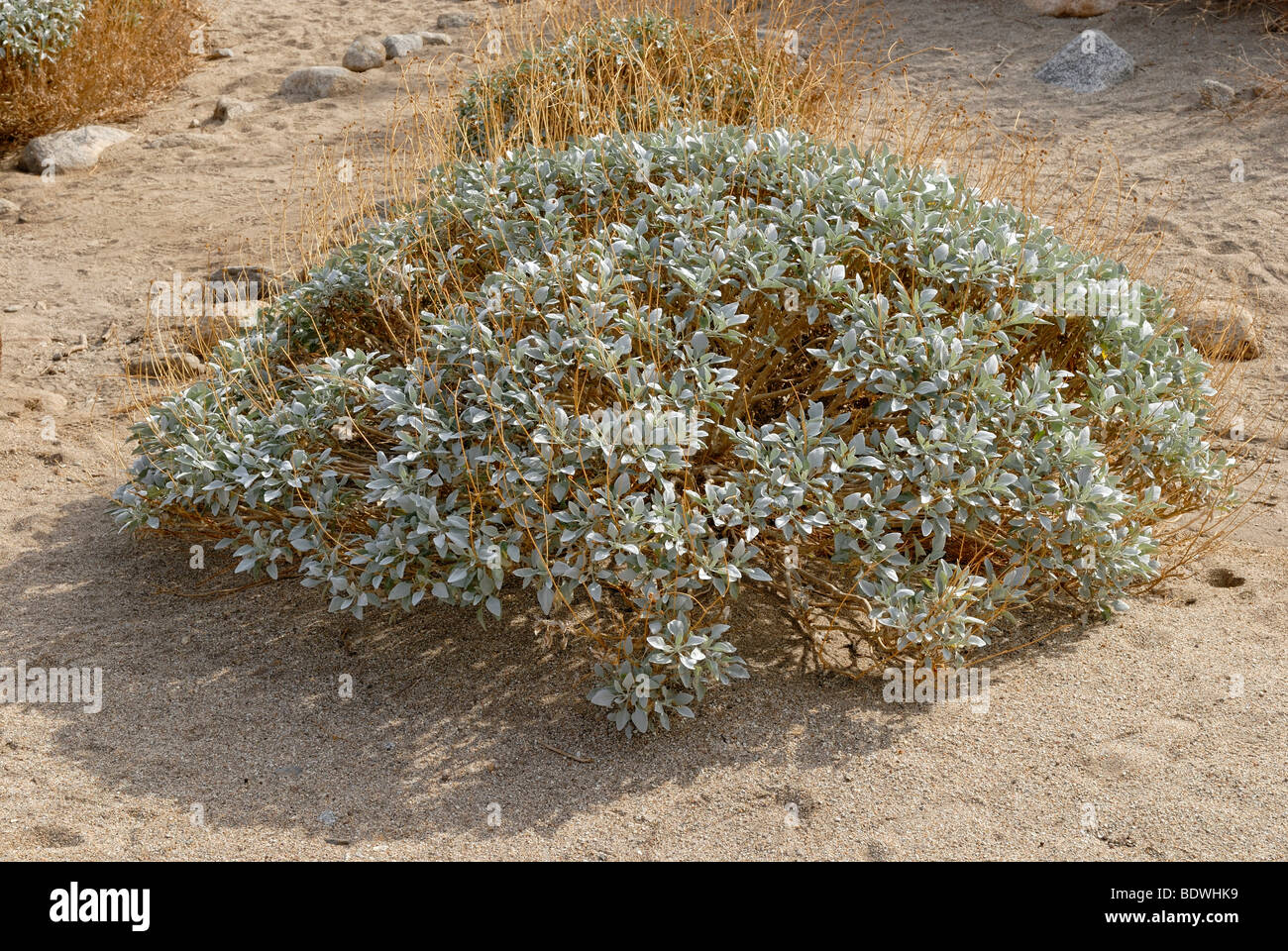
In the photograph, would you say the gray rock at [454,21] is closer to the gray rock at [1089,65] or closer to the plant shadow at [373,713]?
the gray rock at [1089,65]

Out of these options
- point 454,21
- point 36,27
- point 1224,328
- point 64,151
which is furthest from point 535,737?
point 454,21

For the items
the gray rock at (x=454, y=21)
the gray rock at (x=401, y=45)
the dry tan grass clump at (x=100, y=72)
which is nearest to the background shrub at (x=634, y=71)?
the gray rock at (x=401, y=45)

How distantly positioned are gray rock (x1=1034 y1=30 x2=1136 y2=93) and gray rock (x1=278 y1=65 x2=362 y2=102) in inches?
203

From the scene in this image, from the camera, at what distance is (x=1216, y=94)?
7.59m

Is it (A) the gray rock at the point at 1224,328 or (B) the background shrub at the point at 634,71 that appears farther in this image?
(B) the background shrub at the point at 634,71

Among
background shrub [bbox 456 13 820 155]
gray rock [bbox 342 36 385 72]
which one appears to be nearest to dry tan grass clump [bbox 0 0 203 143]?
gray rock [bbox 342 36 385 72]

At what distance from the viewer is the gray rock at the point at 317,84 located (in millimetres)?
8742

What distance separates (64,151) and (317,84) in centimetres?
193

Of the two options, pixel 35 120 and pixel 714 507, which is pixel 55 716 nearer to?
pixel 714 507

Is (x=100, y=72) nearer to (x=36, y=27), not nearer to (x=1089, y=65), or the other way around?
(x=36, y=27)

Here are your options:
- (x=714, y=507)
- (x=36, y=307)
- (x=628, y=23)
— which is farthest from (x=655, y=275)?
(x=36, y=307)

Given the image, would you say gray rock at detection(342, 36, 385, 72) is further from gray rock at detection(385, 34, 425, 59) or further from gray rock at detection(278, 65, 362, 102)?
gray rock at detection(278, 65, 362, 102)

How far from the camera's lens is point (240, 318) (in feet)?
17.1

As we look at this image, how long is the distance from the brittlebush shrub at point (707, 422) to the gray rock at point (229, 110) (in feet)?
17.1
